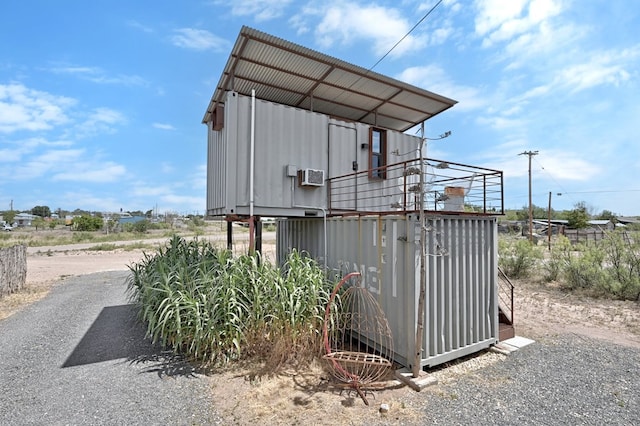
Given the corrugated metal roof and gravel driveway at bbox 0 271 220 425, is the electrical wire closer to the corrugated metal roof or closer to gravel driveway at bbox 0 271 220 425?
the corrugated metal roof

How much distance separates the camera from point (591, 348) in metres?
4.52

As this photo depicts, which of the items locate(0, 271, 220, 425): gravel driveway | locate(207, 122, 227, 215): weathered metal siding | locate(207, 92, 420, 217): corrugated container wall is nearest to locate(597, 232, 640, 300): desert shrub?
locate(207, 92, 420, 217): corrugated container wall

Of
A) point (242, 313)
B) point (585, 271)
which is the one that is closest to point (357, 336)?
point (242, 313)

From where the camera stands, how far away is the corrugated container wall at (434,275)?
3699 millimetres

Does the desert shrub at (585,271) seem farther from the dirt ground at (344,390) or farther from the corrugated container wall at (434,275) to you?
the corrugated container wall at (434,275)

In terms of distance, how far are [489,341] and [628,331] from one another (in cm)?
304

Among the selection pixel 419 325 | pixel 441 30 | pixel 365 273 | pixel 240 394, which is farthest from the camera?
pixel 441 30

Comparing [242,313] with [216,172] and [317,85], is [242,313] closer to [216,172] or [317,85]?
[216,172]

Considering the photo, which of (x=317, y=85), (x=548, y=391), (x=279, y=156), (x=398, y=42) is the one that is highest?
(x=398, y=42)

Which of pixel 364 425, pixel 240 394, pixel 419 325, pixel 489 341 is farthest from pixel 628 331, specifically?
pixel 240 394

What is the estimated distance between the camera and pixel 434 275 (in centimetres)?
380

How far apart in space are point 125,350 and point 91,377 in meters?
0.76

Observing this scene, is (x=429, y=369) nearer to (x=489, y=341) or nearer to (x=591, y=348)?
(x=489, y=341)

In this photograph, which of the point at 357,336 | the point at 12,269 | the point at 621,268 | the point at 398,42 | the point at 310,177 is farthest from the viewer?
the point at 621,268
